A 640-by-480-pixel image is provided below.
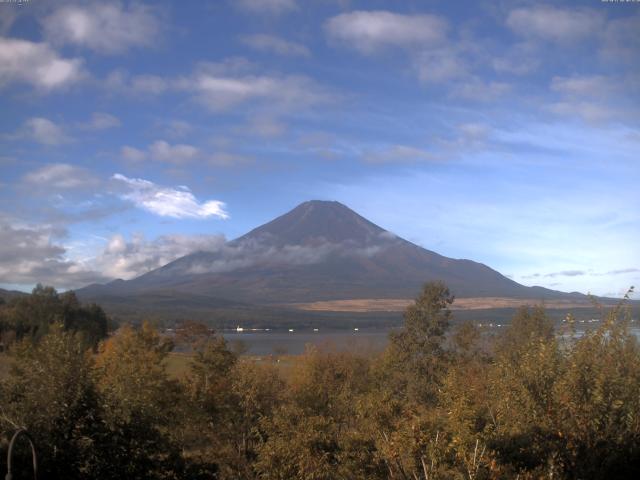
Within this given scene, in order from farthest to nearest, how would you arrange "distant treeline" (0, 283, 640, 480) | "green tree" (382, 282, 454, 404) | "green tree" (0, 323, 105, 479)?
"green tree" (382, 282, 454, 404), "green tree" (0, 323, 105, 479), "distant treeline" (0, 283, 640, 480)

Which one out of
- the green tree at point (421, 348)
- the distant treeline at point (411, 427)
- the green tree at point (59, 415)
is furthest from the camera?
the green tree at point (421, 348)

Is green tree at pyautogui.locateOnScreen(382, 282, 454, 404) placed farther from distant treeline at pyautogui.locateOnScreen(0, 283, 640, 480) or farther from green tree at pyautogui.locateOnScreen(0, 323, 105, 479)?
green tree at pyautogui.locateOnScreen(0, 323, 105, 479)

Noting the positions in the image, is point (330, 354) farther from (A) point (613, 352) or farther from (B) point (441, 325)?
(A) point (613, 352)

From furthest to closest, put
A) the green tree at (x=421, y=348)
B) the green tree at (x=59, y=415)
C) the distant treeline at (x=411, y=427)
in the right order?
the green tree at (x=421, y=348), the green tree at (x=59, y=415), the distant treeline at (x=411, y=427)

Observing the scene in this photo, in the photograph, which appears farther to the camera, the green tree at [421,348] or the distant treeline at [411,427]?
the green tree at [421,348]

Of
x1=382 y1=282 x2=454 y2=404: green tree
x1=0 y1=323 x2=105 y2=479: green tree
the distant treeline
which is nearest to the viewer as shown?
the distant treeline

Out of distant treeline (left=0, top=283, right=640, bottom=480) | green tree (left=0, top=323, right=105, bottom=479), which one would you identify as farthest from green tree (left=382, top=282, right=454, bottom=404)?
green tree (left=0, top=323, right=105, bottom=479)

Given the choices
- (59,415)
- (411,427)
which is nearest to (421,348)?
(59,415)

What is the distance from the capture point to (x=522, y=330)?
139 ft

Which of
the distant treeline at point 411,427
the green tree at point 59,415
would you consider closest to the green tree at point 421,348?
the distant treeline at point 411,427

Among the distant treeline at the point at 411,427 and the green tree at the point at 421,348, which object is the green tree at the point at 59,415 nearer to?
the distant treeline at the point at 411,427

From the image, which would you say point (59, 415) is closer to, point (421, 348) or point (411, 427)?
point (411, 427)

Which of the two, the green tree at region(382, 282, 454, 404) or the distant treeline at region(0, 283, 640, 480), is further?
the green tree at region(382, 282, 454, 404)

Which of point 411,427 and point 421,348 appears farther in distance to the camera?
point 421,348
